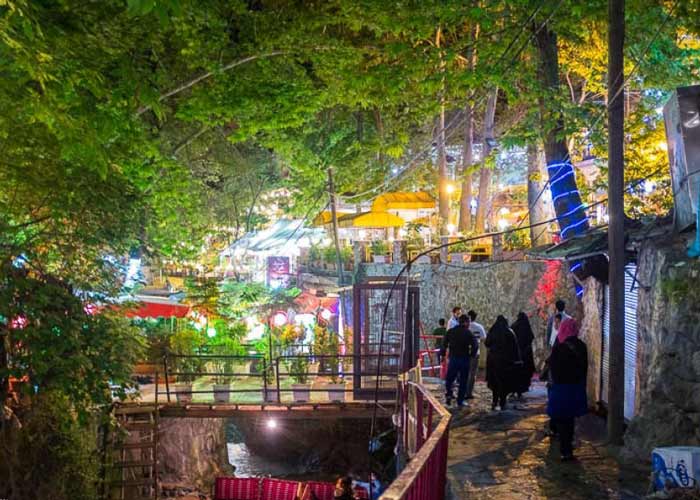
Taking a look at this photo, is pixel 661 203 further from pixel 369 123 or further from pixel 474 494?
pixel 369 123

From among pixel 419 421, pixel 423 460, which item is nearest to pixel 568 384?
pixel 419 421

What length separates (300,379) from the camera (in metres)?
17.0

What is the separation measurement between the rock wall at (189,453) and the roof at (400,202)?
1224 cm

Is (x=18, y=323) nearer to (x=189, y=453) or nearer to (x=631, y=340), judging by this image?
(x=631, y=340)

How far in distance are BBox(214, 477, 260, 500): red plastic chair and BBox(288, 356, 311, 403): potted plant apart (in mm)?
2635

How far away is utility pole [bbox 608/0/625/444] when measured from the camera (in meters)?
9.47

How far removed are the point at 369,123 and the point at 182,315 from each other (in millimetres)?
11138

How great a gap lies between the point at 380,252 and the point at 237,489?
1288 centimetres

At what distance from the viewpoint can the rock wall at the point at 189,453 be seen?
19.1 m

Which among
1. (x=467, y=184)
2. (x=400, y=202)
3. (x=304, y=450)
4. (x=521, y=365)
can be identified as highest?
(x=467, y=184)

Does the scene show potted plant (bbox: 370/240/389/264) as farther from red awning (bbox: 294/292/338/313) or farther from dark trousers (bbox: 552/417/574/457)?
dark trousers (bbox: 552/417/574/457)

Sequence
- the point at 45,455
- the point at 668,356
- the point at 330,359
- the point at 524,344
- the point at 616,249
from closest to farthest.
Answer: the point at 668,356
the point at 616,249
the point at 45,455
the point at 524,344
the point at 330,359

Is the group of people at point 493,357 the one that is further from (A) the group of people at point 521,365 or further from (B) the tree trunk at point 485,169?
(B) the tree trunk at point 485,169

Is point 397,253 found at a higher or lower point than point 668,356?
higher
